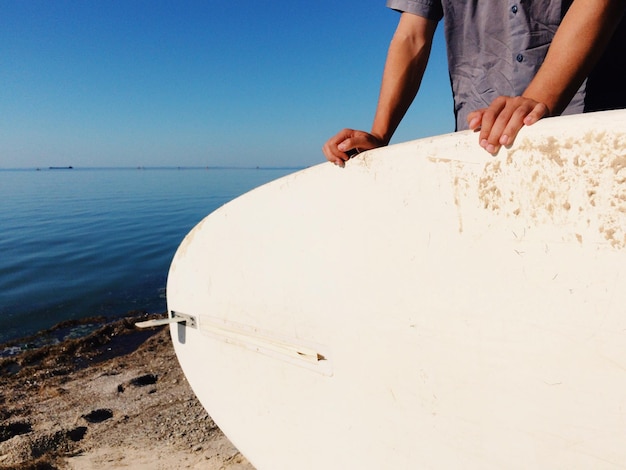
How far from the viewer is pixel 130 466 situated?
214cm

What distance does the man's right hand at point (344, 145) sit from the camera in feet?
4.24

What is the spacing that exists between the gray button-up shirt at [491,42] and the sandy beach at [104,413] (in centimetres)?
203

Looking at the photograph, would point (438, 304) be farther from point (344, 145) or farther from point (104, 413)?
point (104, 413)

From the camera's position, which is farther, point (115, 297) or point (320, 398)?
point (115, 297)

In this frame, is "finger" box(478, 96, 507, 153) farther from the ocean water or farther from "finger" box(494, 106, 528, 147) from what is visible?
the ocean water

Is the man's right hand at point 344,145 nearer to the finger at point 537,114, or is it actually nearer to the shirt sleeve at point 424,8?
the finger at point 537,114

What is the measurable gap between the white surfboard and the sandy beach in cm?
81

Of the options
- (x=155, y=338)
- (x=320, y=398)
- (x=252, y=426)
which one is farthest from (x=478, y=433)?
(x=155, y=338)

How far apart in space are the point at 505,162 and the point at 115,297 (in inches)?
246

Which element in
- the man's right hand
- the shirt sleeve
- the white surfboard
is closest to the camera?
the white surfboard

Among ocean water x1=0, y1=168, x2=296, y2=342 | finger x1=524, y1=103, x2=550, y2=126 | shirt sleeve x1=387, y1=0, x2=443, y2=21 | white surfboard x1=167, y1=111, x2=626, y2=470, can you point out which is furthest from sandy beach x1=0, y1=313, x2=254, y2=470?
shirt sleeve x1=387, y1=0, x2=443, y2=21

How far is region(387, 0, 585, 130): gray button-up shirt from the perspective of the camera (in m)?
1.33

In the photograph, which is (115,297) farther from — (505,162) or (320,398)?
(505,162)

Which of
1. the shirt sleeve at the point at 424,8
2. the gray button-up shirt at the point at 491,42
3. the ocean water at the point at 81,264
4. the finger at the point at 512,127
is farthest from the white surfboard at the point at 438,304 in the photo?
the ocean water at the point at 81,264
